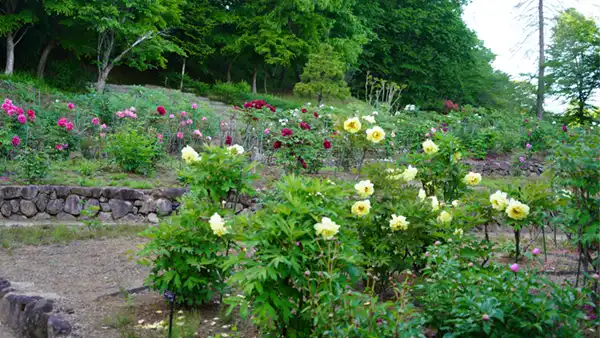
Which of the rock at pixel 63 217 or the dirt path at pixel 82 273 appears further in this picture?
the rock at pixel 63 217

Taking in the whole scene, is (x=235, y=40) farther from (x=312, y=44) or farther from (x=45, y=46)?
(x=45, y=46)

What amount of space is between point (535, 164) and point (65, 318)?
38.5ft

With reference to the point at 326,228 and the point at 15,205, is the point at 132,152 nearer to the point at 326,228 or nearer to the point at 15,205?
the point at 15,205

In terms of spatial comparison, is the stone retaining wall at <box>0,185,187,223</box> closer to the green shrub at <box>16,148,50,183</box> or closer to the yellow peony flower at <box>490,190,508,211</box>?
the green shrub at <box>16,148,50,183</box>

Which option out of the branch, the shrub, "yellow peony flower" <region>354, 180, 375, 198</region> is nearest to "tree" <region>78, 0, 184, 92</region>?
the branch

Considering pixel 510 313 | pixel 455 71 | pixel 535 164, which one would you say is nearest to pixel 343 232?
pixel 510 313

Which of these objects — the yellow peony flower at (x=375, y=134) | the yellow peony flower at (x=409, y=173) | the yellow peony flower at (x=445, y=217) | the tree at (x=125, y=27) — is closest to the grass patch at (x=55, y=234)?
the yellow peony flower at (x=375, y=134)

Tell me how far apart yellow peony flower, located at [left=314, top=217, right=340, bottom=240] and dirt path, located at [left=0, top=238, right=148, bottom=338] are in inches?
65.9

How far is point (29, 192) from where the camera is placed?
275 inches

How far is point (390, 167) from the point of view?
3.87 m

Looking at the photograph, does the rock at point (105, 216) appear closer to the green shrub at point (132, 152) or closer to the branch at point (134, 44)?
the green shrub at point (132, 152)

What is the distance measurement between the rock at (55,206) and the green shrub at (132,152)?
3.97 feet

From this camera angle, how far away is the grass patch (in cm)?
594

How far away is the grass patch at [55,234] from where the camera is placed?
5.94 m
